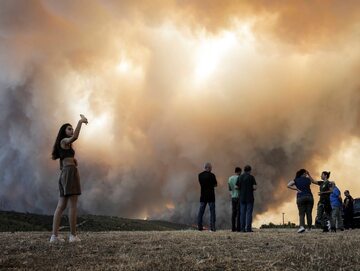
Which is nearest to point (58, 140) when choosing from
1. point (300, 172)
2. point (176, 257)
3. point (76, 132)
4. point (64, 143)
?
point (64, 143)

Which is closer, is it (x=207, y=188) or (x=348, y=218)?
(x=207, y=188)

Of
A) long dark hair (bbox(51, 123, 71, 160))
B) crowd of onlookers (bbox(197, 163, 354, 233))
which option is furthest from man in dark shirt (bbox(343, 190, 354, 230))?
long dark hair (bbox(51, 123, 71, 160))

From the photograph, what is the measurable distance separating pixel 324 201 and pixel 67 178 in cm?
1147

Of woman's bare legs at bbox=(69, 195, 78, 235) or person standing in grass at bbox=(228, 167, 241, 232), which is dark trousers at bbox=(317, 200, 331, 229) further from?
woman's bare legs at bbox=(69, 195, 78, 235)

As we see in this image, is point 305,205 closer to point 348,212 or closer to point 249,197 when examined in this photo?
point 249,197

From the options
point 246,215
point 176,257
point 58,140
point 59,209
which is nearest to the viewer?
point 176,257

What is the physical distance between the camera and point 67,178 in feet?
40.1

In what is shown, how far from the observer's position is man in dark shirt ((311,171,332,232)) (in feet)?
63.3

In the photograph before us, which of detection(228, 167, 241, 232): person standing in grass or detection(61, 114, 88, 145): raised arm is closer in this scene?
detection(61, 114, 88, 145): raised arm

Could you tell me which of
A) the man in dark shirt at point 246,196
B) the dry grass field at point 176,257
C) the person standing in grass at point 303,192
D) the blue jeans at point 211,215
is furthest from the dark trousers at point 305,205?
the dry grass field at point 176,257

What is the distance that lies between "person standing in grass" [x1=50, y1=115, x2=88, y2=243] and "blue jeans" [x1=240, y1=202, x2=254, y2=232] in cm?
922

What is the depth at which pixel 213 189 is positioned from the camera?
21453mm

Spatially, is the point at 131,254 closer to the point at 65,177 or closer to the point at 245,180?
the point at 65,177

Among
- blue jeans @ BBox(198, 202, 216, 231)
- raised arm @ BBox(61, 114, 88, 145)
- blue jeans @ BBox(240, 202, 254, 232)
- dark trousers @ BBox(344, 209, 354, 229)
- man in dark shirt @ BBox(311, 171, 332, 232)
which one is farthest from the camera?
dark trousers @ BBox(344, 209, 354, 229)
